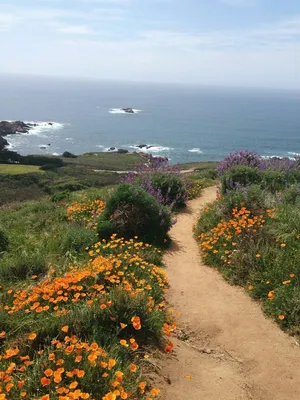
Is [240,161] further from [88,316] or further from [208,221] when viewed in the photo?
[88,316]

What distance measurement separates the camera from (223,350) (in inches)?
200

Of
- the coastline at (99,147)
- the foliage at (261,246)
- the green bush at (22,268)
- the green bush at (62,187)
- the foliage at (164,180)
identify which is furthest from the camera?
the coastline at (99,147)

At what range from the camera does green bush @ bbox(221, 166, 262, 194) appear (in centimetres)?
1270

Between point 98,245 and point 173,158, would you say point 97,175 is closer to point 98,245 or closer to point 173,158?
point 173,158

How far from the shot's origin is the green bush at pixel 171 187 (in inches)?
503

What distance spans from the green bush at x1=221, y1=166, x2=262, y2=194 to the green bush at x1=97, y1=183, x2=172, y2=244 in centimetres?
409

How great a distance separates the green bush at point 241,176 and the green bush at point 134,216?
409 cm

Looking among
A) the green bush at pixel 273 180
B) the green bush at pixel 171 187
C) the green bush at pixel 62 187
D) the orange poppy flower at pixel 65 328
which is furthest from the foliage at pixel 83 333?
the green bush at pixel 62 187

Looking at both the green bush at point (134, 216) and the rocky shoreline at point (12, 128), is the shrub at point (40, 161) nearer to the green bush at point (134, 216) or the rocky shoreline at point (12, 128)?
the rocky shoreline at point (12, 128)

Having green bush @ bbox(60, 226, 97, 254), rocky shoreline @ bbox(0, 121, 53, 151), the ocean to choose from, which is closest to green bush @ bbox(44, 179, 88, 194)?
green bush @ bbox(60, 226, 97, 254)

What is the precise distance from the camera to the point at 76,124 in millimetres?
135250

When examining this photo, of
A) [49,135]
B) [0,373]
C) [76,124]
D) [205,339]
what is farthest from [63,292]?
[76,124]

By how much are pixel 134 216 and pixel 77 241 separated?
1522 millimetres

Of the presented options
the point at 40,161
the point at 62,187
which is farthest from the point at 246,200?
the point at 40,161
